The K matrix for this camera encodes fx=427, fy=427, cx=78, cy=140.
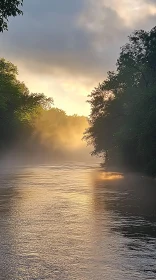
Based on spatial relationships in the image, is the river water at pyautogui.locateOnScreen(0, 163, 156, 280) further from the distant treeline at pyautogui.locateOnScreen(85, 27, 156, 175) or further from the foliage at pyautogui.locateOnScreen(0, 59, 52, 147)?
the foliage at pyautogui.locateOnScreen(0, 59, 52, 147)

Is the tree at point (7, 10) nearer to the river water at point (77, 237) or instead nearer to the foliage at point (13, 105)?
the river water at point (77, 237)

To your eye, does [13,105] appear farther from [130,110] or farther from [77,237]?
[77,237]

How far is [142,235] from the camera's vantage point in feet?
52.2

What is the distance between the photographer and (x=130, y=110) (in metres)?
54.0

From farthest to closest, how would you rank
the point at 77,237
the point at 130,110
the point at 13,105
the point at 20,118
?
the point at 20,118 < the point at 13,105 < the point at 130,110 < the point at 77,237

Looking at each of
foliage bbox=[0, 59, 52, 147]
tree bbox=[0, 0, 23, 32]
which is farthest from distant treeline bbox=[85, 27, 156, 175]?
tree bbox=[0, 0, 23, 32]

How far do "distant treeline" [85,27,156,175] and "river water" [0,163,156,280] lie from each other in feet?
63.3

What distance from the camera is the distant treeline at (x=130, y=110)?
46250mm

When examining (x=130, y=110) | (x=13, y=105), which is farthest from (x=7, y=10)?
(x=13, y=105)

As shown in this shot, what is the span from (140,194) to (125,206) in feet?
22.0

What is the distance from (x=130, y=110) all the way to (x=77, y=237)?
131 feet

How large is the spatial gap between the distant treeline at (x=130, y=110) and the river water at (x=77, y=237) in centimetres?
1929

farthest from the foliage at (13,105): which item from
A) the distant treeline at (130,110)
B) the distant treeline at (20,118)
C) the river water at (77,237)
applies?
the river water at (77,237)

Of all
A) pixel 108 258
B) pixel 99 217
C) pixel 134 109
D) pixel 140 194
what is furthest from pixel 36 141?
pixel 108 258
